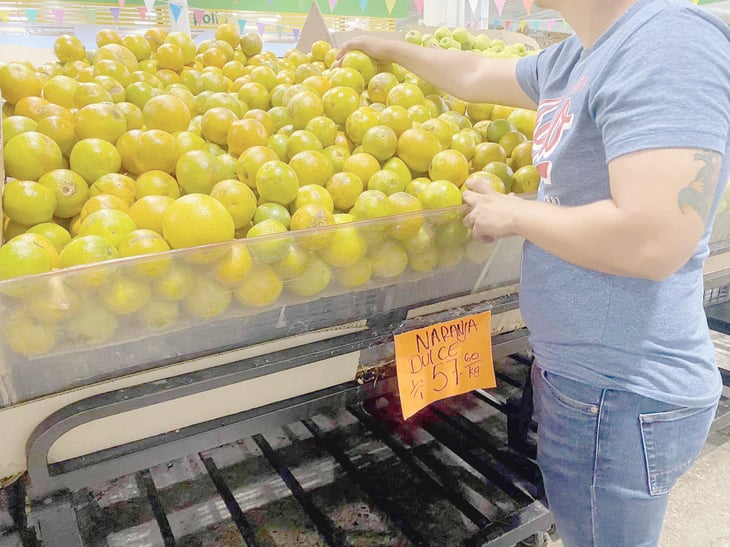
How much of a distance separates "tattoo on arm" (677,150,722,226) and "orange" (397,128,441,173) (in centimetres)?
57

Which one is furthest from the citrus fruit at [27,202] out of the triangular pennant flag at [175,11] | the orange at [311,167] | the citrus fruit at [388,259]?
the triangular pennant flag at [175,11]

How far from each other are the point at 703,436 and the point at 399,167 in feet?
2.46

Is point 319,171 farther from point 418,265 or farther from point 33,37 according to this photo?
point 33,37

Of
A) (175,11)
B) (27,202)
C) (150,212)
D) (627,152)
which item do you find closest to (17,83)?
(27,202)

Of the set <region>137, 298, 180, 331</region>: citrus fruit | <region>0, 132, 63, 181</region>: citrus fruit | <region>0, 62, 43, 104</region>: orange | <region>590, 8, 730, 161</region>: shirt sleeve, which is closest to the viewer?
<region>590, 8, 730, 161</region>: shirt sleeve

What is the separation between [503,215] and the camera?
2.84ft

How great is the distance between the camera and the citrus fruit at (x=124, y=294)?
0.70 m

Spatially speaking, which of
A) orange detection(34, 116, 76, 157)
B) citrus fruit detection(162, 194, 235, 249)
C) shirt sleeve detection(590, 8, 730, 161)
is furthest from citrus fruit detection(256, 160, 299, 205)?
shirt sleeve detection(590, 8, 730, 161)

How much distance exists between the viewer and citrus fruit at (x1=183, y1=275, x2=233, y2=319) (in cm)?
78

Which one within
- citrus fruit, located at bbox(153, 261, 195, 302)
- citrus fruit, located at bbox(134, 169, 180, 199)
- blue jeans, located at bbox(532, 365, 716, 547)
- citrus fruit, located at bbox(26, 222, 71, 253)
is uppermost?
citrus fruit, located at bbox(134, 169, 180, 199)

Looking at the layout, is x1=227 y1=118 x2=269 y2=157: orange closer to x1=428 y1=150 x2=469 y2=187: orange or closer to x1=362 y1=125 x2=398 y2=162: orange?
x1=362 y1=125 x2=398 y2=162: orange

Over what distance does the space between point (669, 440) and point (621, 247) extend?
41 cm

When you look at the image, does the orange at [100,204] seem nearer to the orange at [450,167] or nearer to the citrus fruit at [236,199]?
the citrus fruit at [236,199]

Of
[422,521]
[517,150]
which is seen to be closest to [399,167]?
[517,150]
